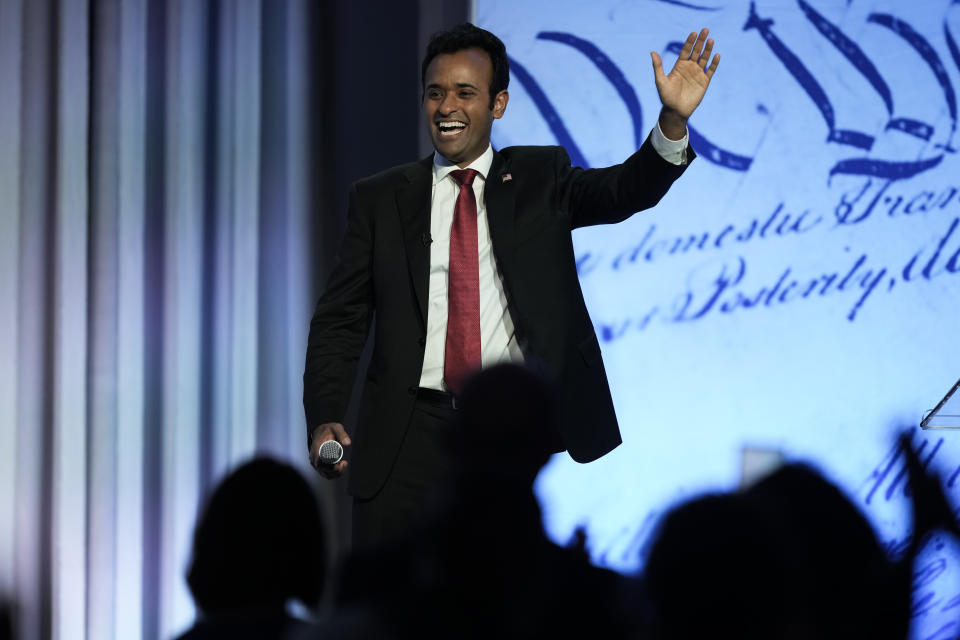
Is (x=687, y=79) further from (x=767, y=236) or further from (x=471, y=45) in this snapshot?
(x=767, y=236)

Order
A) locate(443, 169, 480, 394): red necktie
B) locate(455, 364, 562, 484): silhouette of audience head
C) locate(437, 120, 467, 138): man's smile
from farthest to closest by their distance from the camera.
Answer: locate(437, 120, 467, 138): man's smile, locate(443, 169, 480, 394): red necktie, locate(455, 364, 562, 484): silhouette of audience head

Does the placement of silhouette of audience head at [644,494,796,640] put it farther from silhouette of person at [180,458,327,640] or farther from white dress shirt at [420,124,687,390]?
white dress shirt at [420,124,687,390]

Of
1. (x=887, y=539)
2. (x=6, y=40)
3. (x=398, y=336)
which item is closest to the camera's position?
(x=398, y=336)

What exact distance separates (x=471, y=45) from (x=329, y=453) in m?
0.95

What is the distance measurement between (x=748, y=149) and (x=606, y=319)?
0.66m

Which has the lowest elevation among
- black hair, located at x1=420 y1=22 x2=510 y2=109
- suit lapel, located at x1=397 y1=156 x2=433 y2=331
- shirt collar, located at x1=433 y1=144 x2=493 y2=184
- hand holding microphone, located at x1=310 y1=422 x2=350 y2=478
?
hand holding microphone, located at x1=310 y1=422 x2=350 y2=478

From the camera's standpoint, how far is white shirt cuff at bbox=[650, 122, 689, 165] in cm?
224

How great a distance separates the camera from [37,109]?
3.14 m

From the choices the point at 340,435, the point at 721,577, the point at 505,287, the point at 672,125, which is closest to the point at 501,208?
the point at 505,287

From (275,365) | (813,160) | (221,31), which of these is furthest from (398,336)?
(813,160)

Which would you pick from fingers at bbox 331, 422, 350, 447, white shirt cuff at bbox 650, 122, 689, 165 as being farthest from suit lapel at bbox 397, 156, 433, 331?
white shirt cuff at bbox 650, 122, 689, 165

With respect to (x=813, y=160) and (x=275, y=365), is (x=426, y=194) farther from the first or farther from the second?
(x=813, y=160)

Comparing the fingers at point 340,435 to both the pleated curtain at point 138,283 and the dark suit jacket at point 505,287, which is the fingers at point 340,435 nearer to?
the dark suit jacket at point 505,287

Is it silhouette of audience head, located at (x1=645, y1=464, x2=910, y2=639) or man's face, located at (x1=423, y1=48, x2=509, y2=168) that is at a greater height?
man's face, located at (x1=423, y1=48, x2=509, y2=168)
